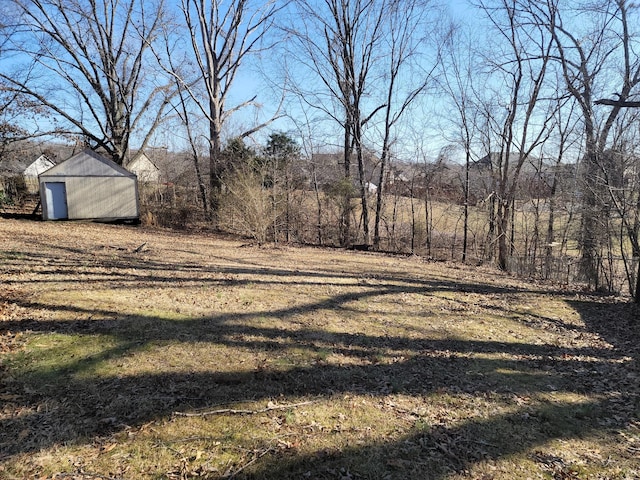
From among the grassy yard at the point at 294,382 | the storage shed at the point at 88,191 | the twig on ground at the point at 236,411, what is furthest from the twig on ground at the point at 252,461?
the storage shed at the point at 88,191

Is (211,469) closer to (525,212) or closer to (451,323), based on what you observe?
(451,323)

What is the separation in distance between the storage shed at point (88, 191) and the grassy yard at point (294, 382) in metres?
9.93

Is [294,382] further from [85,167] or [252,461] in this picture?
[85,167]

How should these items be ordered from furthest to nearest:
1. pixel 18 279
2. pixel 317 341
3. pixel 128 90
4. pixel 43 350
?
pixel 128 90, pixel 18 279, pixel 317 341, pixel 43 350

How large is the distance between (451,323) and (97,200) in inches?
625

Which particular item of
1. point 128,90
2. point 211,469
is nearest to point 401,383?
point 211,469

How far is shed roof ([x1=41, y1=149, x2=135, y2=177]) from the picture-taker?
15.4m

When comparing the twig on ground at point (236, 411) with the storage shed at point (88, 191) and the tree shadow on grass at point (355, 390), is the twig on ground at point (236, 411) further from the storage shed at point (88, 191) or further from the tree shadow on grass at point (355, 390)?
the storage shed at point (88, 191)

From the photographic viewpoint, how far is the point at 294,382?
3566mm

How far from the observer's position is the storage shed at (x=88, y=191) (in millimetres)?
15297

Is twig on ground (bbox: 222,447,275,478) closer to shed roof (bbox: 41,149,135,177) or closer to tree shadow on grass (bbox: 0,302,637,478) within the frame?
tree shadow on grass (bbox: 0,302,637,478)

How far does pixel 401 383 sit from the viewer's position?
3.78 metres

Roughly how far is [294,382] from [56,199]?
1621cm

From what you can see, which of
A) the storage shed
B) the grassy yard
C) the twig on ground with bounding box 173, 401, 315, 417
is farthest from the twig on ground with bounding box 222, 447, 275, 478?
the storage shed
